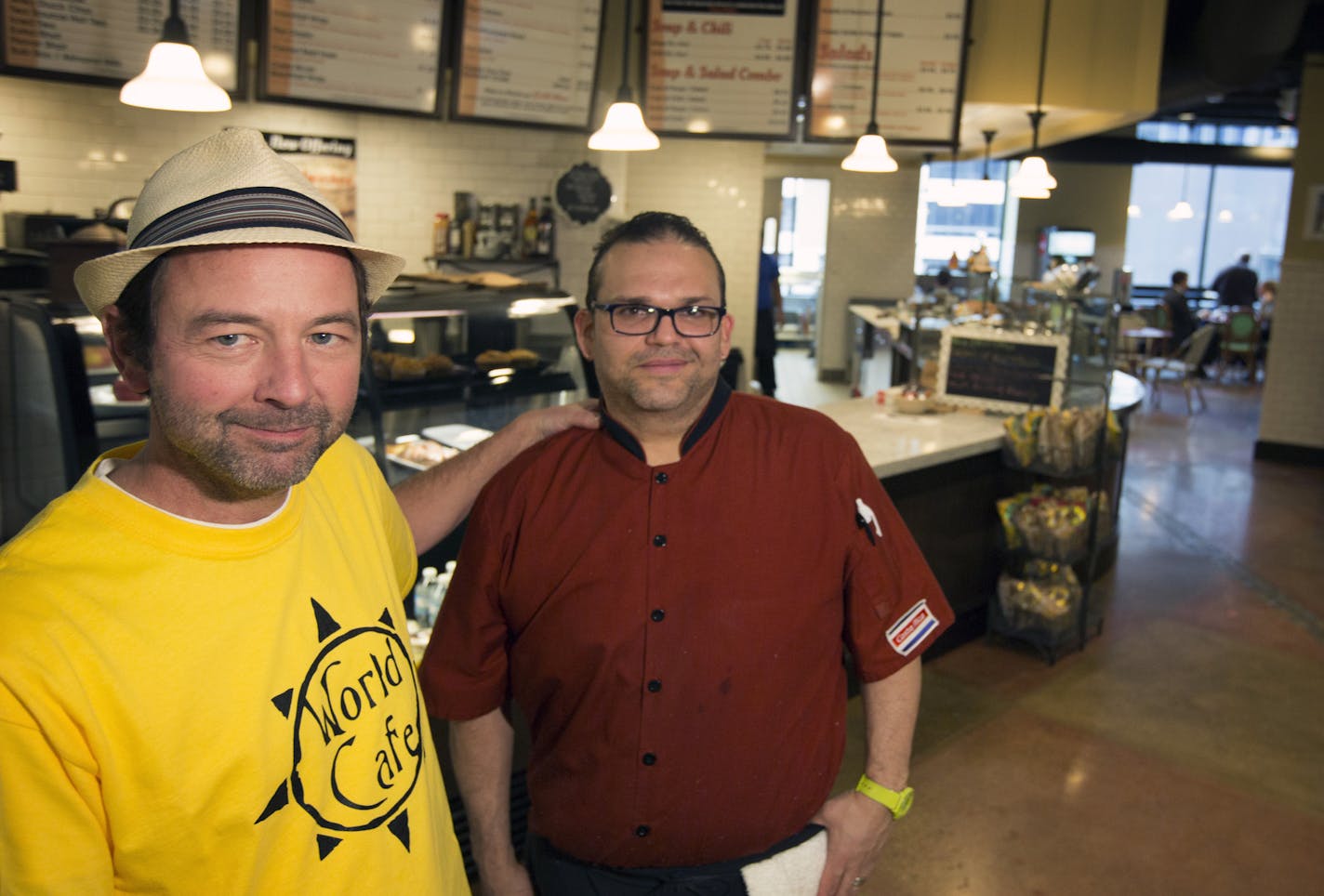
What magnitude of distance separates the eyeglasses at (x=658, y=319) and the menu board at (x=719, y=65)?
4.30 metres

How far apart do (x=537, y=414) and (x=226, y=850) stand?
3.32ft

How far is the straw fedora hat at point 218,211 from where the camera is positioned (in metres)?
1.08

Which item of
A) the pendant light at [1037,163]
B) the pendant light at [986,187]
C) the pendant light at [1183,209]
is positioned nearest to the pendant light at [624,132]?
the pendant light at [1037,163]

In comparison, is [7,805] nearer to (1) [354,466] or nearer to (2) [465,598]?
(1) [354,466]

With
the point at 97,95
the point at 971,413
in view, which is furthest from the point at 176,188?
the point at 97,95

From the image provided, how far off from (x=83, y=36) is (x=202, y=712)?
4.28 m

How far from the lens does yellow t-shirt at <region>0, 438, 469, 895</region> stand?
3.17 feet

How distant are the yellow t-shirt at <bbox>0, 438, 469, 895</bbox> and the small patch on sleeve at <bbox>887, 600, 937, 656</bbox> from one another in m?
0.89

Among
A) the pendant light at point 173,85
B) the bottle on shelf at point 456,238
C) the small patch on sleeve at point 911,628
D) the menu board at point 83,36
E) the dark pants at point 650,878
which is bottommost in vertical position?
the dark pants at point 650,878

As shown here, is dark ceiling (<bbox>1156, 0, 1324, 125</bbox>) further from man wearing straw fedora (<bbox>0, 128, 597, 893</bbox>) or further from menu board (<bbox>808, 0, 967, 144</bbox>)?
man wearing straw fedora (<bbox>0, 128, 597, 893</bbox>)

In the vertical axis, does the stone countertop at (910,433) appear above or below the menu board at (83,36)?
below

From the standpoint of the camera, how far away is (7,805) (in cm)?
94

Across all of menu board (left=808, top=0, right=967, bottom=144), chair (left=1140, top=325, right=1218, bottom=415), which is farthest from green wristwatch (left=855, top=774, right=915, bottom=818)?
chair (left=1140, top=325, right=1218, bottom=415)

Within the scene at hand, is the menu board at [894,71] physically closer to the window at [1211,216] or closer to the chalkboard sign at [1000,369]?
the chalkboard sign at [1000,369]
